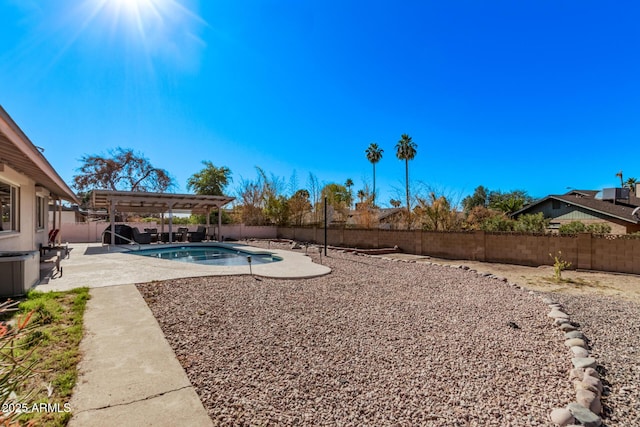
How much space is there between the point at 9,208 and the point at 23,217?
0.73 metres

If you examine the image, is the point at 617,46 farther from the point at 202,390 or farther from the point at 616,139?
the point at 202,390

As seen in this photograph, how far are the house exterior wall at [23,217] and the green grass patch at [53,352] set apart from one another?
3472 millimetres

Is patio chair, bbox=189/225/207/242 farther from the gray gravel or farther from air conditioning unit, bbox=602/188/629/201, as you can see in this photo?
air conditioning unit, bbox=602/188/629/201

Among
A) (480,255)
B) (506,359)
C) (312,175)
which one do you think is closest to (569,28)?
(480,255)

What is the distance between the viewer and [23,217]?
8.70 m

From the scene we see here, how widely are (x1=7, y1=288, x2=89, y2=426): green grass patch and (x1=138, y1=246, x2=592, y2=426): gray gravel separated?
2.99ft

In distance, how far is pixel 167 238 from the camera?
57.3ft

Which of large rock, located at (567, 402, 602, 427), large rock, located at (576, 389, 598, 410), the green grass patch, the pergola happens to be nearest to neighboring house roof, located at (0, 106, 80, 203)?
the green grass patch

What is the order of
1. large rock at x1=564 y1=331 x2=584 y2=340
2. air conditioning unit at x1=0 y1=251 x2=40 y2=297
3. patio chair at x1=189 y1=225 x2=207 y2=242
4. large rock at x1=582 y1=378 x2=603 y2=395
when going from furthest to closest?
patio chair at x1=189 y1=225 x2=207 y2=242, air conditioning unit at x1=0 y1=251 x2=40 y2=297, large rock at x1=564 y1=331 x2=584 y2=340, large rock at x1=582 y1=378 x2=603 y2=395

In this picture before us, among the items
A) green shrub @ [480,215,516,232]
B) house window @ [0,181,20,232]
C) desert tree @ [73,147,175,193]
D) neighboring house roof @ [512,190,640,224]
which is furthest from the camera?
desert tree @ [73,147,175,193]

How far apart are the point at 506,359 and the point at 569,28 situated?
12.9 meters

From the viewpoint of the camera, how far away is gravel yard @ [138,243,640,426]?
252 centimetres

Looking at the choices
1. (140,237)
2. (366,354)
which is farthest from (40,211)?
(366,354)

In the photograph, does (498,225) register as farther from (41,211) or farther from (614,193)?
(41,211)
